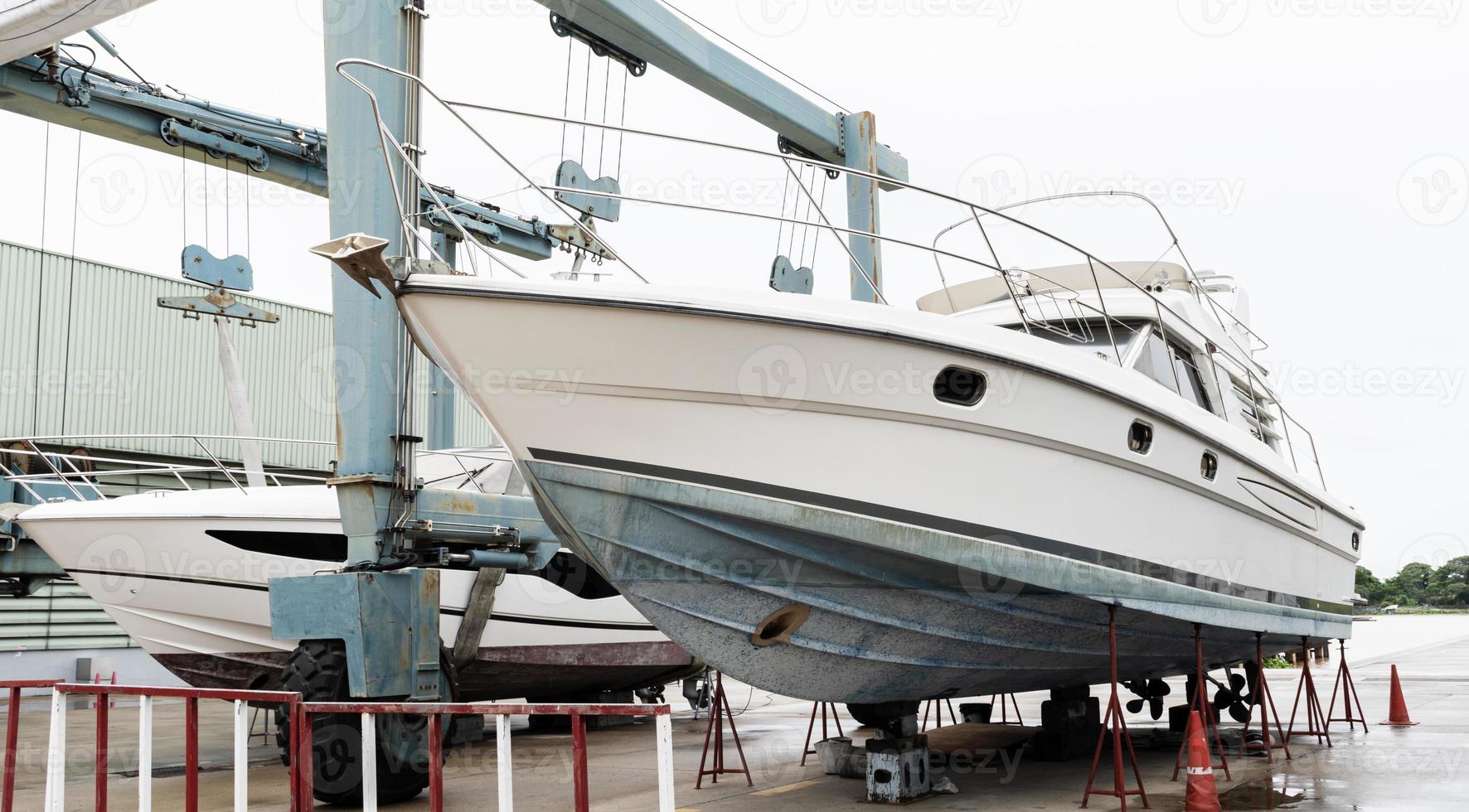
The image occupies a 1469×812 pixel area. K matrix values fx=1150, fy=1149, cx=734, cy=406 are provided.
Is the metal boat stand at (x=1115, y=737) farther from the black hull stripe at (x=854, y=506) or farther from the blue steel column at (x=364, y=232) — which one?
the blue steel column at (x=364, y=232)

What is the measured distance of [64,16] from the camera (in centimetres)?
719

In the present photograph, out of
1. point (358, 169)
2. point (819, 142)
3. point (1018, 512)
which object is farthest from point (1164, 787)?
point (819, 142)

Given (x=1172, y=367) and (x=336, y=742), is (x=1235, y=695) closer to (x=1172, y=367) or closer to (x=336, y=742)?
(x=1172, y=367)

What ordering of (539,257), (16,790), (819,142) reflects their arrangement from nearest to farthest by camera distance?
(16,790), (819,142), (539,257)

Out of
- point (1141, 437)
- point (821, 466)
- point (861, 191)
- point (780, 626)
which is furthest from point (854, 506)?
point (861, 191)

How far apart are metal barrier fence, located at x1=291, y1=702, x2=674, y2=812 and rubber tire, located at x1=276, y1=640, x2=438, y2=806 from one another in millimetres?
1496

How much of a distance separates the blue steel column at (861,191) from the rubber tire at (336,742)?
233 inches

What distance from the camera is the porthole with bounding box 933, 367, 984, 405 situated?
16.5 ft

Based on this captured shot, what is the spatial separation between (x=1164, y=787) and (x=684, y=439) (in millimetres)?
3721

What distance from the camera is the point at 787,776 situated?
7.25 m

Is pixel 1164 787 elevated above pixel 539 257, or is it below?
below

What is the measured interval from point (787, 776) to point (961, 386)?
10.9 feet

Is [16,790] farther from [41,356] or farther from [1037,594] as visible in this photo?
[41,356]

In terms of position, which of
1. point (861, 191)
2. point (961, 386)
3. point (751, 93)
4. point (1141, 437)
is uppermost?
point (751, 93)
